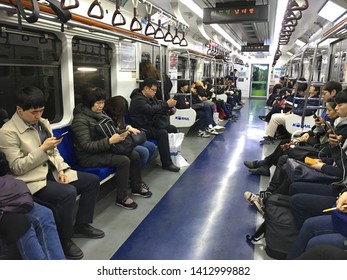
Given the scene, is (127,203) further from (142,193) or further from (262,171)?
(262,171)

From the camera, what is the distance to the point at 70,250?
241 centimetres

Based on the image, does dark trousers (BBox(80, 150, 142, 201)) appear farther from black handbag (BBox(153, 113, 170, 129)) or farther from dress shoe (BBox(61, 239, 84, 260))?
black handbag (BBox(153, 113, 170, 129))

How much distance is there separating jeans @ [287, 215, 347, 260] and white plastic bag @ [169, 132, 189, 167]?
269 cm

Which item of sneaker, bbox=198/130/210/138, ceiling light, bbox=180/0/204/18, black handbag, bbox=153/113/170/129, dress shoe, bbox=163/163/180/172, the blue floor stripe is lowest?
the blue floor stripe

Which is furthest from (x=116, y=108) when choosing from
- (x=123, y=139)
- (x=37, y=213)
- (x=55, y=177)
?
(x=37, y=213)

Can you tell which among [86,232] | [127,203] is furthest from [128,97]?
[86,232]

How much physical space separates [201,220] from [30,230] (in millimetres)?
1672

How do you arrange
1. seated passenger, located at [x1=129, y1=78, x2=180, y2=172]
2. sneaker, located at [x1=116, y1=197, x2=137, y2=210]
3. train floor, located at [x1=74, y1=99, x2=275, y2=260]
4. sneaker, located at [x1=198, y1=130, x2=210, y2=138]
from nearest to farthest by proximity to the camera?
train floor, located at [x1=74, y1=99, x2=275, y2=260] < sneaker, located at [x1=116, y1=197, x2=137, y2=210] < seated passenger, located at [x1=129, y1=78, x2=180, y2=172] < sneaker, located at [x1=198, y1=130, x2=210, y2=138]

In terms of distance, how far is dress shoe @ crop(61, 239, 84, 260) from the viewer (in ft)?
7.88

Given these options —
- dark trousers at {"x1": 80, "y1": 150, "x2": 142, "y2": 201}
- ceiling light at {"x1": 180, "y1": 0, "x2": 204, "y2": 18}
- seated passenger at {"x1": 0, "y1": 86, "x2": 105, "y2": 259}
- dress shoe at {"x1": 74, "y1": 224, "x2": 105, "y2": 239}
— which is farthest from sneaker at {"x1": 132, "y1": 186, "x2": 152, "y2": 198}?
ceiling light at {"x1": 180, "y1": 0, "x2": 204, "y2": 18}

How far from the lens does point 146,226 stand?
115 inches

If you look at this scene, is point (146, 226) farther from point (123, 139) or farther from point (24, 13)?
point (24, 13)

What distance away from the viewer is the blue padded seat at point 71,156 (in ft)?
10.1

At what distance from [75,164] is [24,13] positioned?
1.59 m
